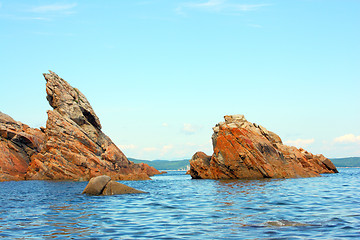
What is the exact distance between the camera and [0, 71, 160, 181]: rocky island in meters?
74.4

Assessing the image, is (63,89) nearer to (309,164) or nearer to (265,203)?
(309,164)

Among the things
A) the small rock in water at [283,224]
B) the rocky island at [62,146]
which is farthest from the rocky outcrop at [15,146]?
the small rock in water at [283,224]

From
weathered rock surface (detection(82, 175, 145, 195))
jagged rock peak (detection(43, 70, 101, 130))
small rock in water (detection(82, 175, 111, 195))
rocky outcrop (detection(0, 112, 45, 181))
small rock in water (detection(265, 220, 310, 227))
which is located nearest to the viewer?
small rock in water (detection(265, 220, 310, 227))

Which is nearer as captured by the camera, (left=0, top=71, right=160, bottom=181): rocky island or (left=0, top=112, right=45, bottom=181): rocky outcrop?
(left=0, top=71, right=160, bottom=181): rocky island

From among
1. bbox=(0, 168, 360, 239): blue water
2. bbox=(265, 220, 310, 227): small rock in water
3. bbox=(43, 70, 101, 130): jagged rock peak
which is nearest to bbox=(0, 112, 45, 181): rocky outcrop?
bbox=(43, 70, 101, 130): jagged rock peak

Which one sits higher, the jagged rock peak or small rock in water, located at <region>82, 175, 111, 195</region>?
the jagged rock peak

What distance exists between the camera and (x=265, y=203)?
23.2m

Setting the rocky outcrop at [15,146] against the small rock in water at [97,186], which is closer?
the small rock in water at [97,186]

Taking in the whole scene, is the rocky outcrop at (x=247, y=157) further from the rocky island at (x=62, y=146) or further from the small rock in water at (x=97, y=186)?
the small rock in water at (x=97, y=186)

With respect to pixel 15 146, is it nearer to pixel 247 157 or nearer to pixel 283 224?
pixel 247 157

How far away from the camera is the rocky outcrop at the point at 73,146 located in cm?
7431

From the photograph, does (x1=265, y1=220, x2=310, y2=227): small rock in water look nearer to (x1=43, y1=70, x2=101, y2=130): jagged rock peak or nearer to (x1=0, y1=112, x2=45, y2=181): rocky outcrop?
(x1=0, y1=112, x2=45, y2=181): rocky outcrop

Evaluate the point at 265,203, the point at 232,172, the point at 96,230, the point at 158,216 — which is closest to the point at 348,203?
the point at 265,203

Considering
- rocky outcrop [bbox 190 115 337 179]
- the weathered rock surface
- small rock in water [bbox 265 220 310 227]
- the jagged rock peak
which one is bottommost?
small rock in water [bbox 265 220 310 227]
